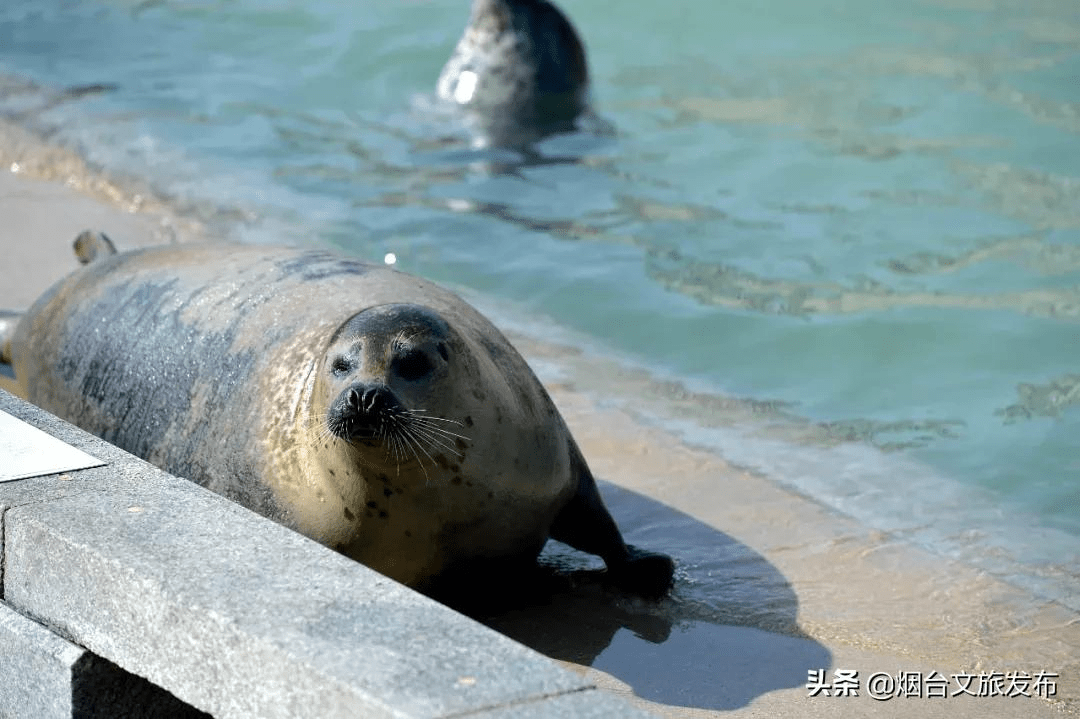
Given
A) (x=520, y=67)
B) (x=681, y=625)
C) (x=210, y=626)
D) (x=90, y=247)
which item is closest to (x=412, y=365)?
(x=681, y=625)

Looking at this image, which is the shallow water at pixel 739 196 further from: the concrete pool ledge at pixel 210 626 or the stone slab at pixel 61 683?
the stone slab at pixel 61 683

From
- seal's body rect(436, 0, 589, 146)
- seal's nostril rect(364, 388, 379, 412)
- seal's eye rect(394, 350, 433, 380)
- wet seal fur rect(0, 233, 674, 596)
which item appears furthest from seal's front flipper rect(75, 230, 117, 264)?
seal's body rect(436, 0, 589, 146)

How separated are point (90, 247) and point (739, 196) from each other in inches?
173

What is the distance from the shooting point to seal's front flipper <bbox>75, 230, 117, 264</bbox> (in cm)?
584

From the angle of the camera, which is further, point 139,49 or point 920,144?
point 139,49

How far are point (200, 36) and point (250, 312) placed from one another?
951 cm

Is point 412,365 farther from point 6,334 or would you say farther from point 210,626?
point 6,334

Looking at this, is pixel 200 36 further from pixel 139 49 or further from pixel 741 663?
pixel 741 663

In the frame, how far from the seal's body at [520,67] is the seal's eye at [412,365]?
23.0 ft

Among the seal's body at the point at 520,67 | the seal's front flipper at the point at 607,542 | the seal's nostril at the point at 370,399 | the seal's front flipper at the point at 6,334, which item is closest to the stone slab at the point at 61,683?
the seal's nostril at the point at 370,399

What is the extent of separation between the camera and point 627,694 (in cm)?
372

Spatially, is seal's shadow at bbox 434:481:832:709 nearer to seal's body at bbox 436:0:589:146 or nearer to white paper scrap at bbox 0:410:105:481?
white paper scrap at bbox 0:410:105:481

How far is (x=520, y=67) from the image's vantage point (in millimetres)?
10820

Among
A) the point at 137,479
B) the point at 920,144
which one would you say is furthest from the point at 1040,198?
the point at 137,479
